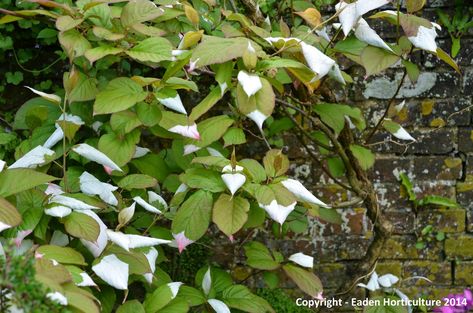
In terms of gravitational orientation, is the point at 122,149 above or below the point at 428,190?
above

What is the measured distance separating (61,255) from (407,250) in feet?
4.92

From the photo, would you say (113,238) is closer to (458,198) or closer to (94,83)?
(94,83)

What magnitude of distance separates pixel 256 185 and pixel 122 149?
1.21ft

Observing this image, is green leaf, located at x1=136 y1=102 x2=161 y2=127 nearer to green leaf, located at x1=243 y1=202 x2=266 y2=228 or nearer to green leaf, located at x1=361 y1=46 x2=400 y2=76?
green leaf, located at x1=243 y1=202 x2=266 y2=228

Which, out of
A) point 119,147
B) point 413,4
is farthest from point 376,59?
point 119,147

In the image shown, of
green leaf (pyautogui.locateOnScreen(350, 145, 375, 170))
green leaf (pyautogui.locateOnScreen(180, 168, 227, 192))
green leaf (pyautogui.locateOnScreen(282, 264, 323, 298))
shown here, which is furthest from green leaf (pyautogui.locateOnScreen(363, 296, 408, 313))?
green leaf (pyautogui.locateOnScreen(180, 168, 227, 192))

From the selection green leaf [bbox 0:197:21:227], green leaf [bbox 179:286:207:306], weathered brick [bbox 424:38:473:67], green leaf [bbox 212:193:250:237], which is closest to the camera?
green leaf [bbox 0:197:21:227]

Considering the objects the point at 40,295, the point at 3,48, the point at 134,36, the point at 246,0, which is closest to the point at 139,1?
the point at 134,36

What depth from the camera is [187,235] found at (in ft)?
5.03

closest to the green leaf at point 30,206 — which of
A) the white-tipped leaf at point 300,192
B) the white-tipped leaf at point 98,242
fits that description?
the white-tipped leaf at point 98,242

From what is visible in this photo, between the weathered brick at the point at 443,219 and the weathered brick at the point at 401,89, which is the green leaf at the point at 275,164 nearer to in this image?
the weathered brick at the point at 401,89

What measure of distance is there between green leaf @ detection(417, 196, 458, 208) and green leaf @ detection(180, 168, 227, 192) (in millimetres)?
1135

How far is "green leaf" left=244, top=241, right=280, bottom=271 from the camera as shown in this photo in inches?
71.6

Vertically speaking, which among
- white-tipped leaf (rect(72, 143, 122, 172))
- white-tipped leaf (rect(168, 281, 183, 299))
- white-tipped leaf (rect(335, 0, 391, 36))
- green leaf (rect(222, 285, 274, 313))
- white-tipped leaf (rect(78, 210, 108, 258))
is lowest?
green leaf (rect(222, 285, 274, 313))
